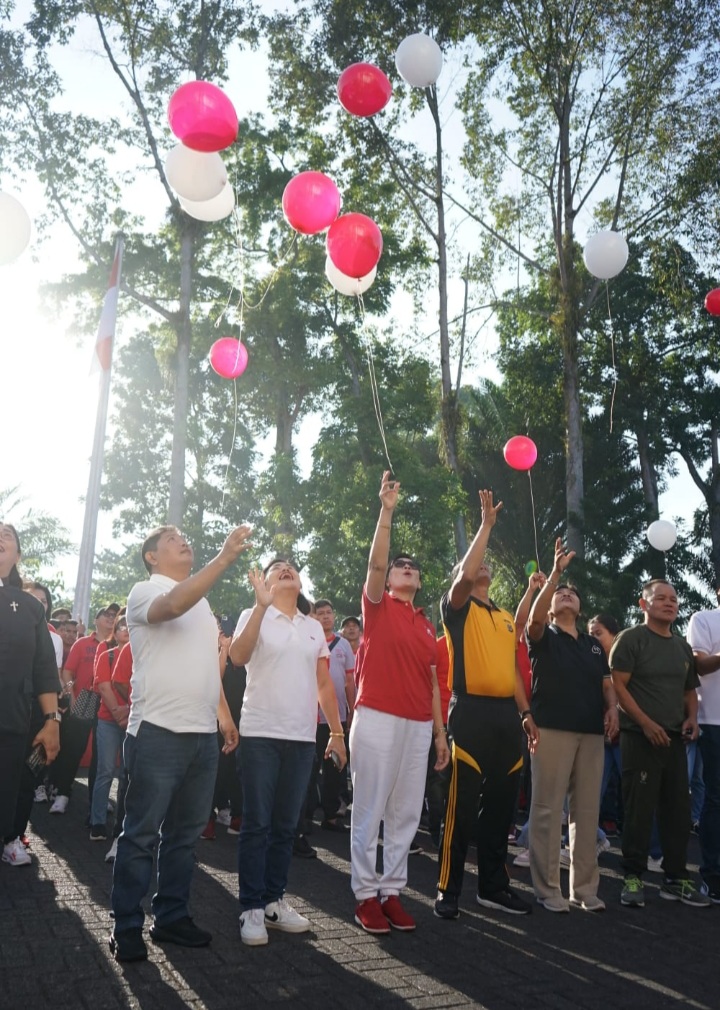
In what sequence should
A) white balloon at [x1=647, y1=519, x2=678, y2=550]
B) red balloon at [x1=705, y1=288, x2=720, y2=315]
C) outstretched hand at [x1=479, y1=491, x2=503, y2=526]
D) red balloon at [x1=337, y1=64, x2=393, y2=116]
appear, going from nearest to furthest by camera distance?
outstretched hand at [x1=479, y1=491, x2=503, y2=526] → red balloon at [x1=337, y1=64, x2=393, y2=116] → red balloon at [x1=705, y1=288, x2=720, y2=315] → white balloon at [x1=647, y1=519, x2=678, y2=550]

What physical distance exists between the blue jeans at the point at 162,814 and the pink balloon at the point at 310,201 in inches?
185

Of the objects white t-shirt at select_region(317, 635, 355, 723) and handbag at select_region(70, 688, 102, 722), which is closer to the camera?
handbag at select_region(70, 688, 102, 722)

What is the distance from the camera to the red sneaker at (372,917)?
4859mm

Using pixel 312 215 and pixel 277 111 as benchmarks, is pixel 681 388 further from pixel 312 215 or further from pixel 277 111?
pixel 312 215

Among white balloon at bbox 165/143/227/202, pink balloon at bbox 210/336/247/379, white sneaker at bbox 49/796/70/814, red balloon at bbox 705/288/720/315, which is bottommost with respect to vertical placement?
white sneaker at bbox 49/796/70/814

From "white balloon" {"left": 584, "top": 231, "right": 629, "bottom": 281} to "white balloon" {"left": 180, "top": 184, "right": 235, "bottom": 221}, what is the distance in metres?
4.12

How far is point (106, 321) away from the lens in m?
17.3

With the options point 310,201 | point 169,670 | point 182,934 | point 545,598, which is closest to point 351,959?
point 182,934

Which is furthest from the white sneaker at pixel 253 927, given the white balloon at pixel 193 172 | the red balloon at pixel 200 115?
the white balloon at pixel 193 172

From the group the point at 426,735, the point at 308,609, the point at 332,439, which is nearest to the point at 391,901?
the point at 426,735

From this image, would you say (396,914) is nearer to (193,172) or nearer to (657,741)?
(657,741)

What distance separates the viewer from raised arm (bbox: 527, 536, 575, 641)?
5.54 m

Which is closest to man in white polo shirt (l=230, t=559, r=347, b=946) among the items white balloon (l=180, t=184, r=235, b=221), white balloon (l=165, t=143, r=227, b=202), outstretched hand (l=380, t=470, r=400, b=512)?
outstretched hand (l=380, t=470, r=400, b=512)

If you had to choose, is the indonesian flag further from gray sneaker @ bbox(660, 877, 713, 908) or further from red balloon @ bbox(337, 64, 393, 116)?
gray sneaker @ bbox(660, 877, 713, 908)
